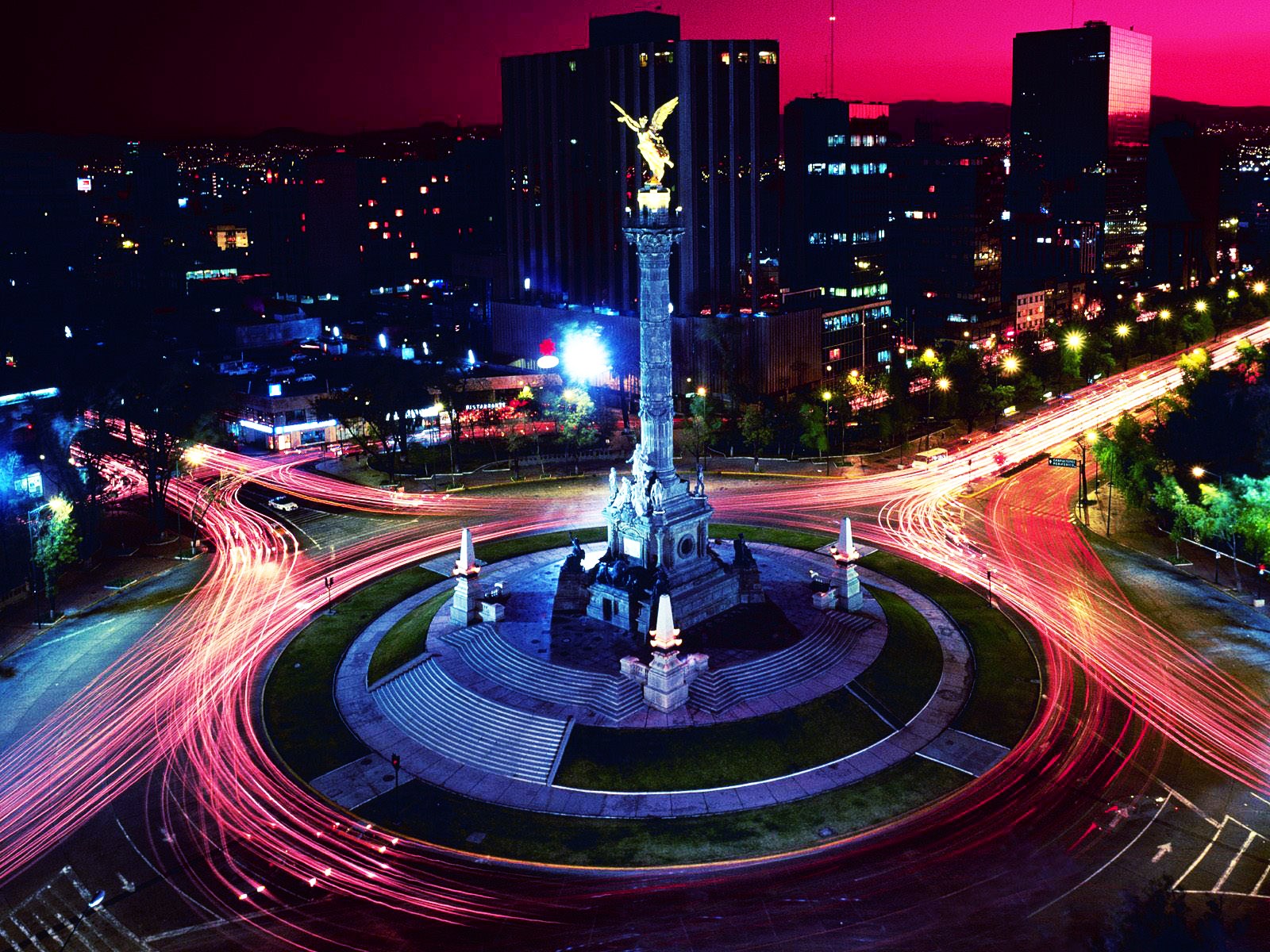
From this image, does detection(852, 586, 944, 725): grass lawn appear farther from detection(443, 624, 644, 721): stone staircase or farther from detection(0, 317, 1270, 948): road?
detection(443, 624, 644, 721): stone staircase

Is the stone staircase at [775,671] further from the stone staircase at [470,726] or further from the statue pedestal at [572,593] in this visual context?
the statue pedestal at [572,593]

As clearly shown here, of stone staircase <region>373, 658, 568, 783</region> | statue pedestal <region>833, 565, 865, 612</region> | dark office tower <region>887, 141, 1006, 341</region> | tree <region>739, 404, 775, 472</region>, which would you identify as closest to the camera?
stone staircase <region>373, 658, 568, 783</region>

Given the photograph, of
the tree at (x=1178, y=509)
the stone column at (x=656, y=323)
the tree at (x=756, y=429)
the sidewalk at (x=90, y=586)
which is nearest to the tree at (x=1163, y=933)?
the stone column at (x=656, y=323)

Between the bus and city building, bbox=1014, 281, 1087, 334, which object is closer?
the bus

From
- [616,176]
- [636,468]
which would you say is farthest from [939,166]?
[636,468]

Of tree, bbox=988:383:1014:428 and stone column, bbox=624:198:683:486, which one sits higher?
stone column, bbox=624:198:683:486

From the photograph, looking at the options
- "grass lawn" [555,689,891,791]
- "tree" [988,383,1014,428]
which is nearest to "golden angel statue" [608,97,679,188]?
"grass lawn" [555,689,891,791]

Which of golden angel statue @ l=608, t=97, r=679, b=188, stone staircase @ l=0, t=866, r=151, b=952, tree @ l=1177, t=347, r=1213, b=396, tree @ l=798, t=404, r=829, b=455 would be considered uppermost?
golden angel statue @ l=608, t=97, r=679, b=188

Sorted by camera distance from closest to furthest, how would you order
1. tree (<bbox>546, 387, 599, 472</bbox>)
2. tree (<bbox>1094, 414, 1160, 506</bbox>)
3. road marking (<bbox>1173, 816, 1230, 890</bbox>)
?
1. road marking (<bbox>1173, 816, 1230, 890</bbox>)
2. tree (<bbox>1094, 414, 1160, 506</bbox>)
3. tree (<bbox>546, 387, 599, 472</bbox>)
